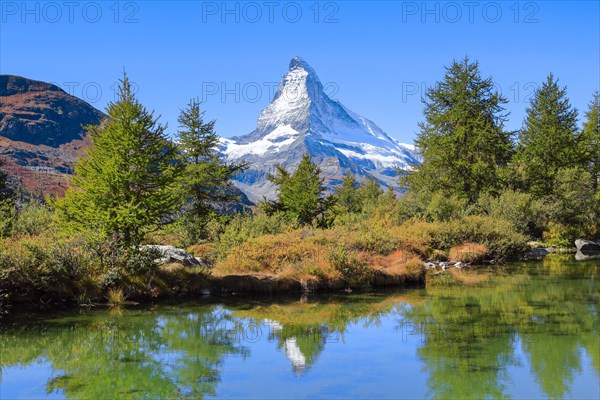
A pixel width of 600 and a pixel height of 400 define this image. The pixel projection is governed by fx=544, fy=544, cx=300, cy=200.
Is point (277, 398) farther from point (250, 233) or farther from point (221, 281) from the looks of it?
point (250, 233)

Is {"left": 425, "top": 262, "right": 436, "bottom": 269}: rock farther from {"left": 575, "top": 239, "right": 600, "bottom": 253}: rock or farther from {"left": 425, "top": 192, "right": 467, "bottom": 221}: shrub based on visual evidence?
{"left": 575, "top": 239, "right": 600, "bottom": 253}: rock

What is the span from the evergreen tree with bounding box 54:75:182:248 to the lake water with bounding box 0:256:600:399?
12.2ft

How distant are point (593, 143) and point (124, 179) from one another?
52916mm

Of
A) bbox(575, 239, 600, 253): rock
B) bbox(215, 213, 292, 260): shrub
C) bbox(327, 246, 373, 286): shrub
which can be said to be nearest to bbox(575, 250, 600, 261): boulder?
bbox(575, 239, 600, 253): rock

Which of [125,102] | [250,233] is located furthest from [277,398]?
[250,233]

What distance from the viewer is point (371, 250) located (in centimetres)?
2819

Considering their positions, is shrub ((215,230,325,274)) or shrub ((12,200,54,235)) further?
shrub ((12,200,54,235))

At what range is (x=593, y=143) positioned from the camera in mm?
57469

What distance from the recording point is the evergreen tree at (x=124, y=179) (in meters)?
20.5

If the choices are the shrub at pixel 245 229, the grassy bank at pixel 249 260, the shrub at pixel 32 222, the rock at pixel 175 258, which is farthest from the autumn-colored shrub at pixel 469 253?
the shrub at pixel 32 222

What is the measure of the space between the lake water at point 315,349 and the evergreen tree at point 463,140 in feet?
86.6

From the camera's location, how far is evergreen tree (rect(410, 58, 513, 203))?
155 ft

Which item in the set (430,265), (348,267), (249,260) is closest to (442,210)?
(430,265)

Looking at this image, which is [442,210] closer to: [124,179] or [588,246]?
[588,246]
